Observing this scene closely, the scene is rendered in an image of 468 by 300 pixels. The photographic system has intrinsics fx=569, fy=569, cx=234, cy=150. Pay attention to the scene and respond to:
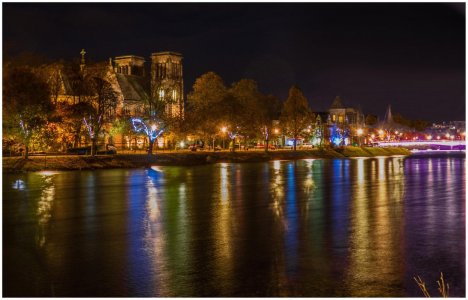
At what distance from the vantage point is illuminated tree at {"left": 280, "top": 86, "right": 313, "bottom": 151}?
105625 mm

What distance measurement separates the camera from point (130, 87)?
120 m

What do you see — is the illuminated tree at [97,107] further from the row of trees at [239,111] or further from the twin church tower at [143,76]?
the twin church tower at [143,76]

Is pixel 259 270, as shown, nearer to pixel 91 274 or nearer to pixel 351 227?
pixel 91 274

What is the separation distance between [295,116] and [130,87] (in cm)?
3713

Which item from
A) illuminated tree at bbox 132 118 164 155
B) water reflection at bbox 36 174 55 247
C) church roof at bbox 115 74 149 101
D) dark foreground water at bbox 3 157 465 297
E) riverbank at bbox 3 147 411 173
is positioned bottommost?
dark foreground water at bbox 3 157 465 297

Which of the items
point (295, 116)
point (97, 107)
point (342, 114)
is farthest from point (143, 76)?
point (342, 114)

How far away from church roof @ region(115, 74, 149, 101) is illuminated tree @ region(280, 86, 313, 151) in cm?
3046


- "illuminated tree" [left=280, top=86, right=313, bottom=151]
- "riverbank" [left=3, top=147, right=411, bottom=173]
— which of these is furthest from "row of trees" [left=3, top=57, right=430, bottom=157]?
"riverbank" [left=3, top=147, right=411, bottom=173]

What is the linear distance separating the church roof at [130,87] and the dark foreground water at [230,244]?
87.3m

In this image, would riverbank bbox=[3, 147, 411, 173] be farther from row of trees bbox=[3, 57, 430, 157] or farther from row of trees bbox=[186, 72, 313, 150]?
row of trees bbox=[186, 72, 313, 150]

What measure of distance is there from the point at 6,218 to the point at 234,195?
41.7 ft

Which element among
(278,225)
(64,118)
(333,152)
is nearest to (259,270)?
(278,225)

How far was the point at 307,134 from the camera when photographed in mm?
110438

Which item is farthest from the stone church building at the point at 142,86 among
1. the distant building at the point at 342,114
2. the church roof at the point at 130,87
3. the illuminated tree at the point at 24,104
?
the distant building at the point at 342,114
